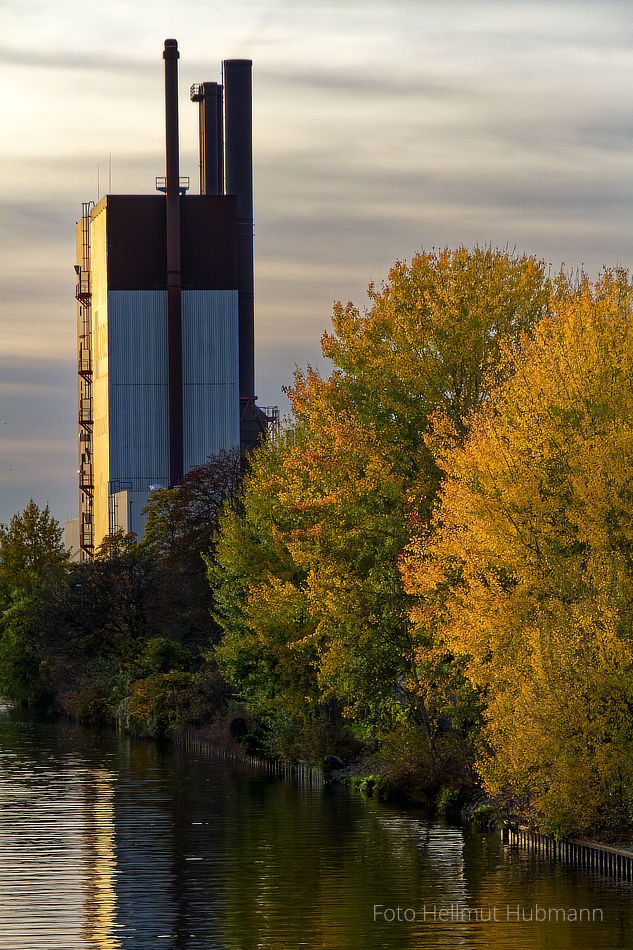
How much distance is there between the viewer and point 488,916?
2373cm

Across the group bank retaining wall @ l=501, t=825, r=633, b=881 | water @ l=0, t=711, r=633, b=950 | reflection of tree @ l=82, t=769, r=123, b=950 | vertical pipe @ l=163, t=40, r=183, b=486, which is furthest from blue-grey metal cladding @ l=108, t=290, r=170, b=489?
bank retaining wall @ l=501, t=825, r=633, b=881

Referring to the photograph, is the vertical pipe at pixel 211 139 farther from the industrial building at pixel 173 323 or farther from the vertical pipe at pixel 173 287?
the vertical pipe at pixel 173 287

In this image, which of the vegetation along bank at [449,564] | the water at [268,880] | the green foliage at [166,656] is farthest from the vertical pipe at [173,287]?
the water at [268,880]

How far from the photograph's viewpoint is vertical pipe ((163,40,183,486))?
316ft

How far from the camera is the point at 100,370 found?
338 feet

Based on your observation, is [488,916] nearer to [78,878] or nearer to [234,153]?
[78,878]

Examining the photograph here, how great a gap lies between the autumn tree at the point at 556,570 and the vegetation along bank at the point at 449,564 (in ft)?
0.16

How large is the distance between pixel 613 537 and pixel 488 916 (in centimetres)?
953

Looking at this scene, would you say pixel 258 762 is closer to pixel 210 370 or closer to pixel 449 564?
pixel 449 564

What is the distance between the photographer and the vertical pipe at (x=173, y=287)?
9644cm

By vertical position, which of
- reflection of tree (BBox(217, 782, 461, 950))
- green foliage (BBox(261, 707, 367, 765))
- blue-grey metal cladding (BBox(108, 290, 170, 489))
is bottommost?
reflection of tree (BBox(217, 782, 461, 950))

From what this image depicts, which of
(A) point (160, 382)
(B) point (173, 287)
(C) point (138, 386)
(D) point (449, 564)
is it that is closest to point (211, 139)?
(B) point (173, 287)

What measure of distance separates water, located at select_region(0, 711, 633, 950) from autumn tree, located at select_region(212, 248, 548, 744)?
4041 millimetres

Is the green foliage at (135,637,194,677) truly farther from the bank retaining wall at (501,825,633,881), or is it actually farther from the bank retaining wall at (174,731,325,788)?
the bank retaining wall at (501,825,633,881)
